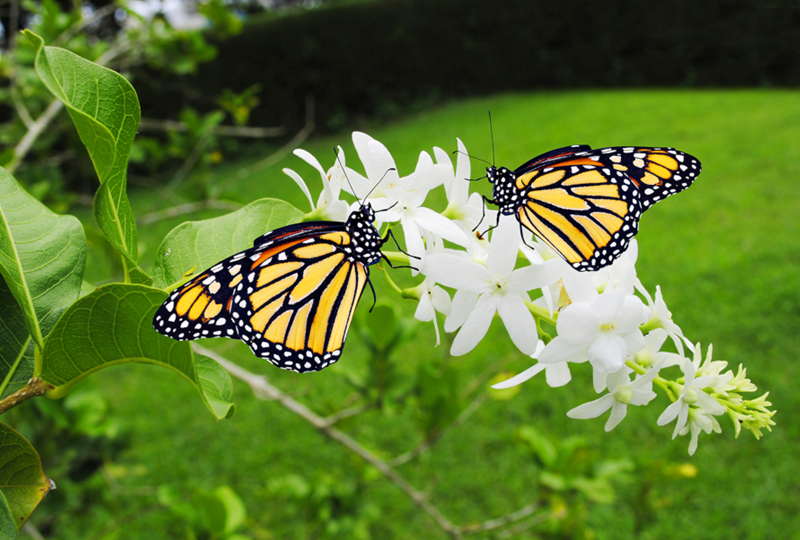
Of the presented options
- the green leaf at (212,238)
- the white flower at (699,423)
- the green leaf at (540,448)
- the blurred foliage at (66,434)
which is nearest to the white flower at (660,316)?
the white flower at (699,423)

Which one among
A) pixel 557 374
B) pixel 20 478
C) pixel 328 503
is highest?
pixel 557 374

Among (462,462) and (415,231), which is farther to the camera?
(462,462)

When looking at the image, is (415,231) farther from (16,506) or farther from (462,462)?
(462,462)

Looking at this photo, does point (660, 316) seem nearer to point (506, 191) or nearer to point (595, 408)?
point (595, 408)

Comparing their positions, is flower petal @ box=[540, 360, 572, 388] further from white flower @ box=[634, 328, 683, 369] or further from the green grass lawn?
the green grass lawn

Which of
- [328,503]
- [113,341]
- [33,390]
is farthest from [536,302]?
[328,503]

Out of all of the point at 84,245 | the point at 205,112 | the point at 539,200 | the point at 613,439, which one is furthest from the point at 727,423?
the point at 205,112
